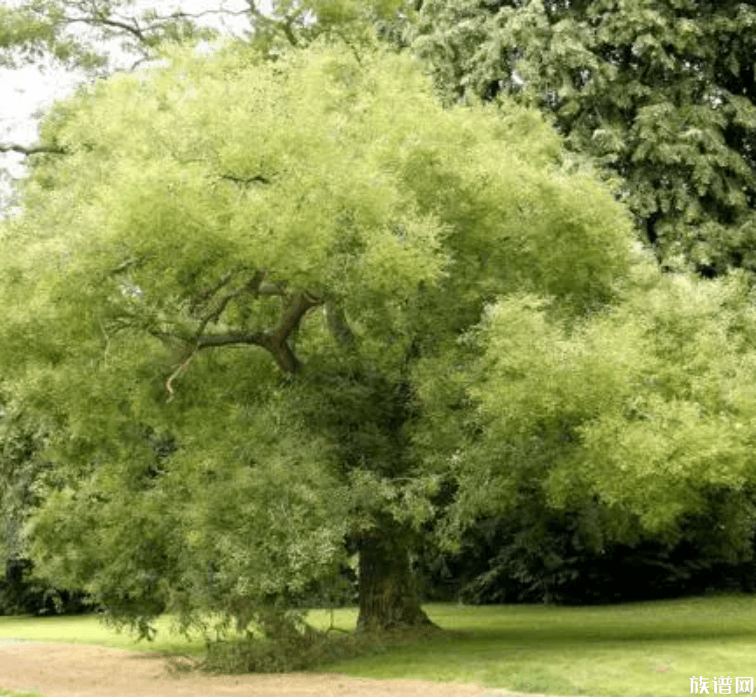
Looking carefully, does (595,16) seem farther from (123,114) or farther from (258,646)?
(258,646)

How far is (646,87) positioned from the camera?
80.3 feet

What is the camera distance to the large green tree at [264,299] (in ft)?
49.2

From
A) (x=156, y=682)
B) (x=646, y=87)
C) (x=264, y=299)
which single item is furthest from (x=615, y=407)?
(x=646, y=87)

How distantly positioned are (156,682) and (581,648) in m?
6.54

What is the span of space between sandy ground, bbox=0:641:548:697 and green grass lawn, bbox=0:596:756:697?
2.21 feet

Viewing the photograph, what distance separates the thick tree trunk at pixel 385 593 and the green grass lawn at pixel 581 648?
68 cm

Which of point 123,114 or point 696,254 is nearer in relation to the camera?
point 123,114

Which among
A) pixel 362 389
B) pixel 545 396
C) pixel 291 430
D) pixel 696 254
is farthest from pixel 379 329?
pixel 696 254

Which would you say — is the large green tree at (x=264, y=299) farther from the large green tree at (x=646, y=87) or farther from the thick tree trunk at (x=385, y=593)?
the large green tree at (x=646, y=87)

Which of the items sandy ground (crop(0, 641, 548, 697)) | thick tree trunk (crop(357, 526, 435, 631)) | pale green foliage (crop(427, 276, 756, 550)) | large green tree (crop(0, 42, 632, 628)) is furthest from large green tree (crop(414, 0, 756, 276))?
sandy ground (crop(0, 641, 548, 697))

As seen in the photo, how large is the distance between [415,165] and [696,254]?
858 centimetres

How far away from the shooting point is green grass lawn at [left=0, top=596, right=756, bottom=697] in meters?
13.9

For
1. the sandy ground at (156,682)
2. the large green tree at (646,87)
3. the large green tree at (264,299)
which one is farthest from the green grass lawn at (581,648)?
the large green tree at (646,87)

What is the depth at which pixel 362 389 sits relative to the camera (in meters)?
18.0
